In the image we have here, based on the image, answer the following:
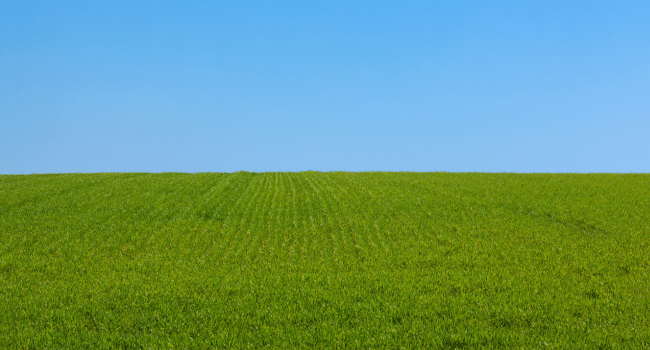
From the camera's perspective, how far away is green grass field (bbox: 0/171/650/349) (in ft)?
31.2

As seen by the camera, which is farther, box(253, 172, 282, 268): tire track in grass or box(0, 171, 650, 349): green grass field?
box(253, 172, 282, 268): tire track in grass

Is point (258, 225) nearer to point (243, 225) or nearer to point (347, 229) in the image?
point (243, 225)

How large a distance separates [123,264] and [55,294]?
344 cm

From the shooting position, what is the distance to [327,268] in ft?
48.8

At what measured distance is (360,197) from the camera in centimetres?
2792

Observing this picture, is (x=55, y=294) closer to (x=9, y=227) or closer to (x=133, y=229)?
(x=133, y=229)

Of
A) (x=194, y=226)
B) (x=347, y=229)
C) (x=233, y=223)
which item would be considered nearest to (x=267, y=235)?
(x=233, y=223)

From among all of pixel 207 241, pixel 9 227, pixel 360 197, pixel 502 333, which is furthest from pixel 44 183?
pixel 502 333

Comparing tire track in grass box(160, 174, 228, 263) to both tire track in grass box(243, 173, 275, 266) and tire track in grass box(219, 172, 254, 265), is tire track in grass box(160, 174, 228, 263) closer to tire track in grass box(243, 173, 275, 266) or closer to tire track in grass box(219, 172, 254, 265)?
tire track in grass box(219, 172, 254, 265)

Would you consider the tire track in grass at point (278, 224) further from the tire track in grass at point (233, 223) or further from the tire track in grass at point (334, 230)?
the tire track in grass at point (334, 230)

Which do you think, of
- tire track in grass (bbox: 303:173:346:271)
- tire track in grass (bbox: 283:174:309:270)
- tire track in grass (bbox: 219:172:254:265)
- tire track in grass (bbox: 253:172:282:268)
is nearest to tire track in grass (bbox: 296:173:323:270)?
tire track in grass (bbox: 283:174:309:270)

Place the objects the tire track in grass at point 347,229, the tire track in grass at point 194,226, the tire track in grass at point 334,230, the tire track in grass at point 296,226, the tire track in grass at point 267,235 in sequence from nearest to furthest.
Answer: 1. the tire track in grass at point 334,230
2. the tire track in grass at point 347,229
3. the tire track in grass at point 267,235
4. the tire track in grass at point 296,226
5. the tire track in grass at point 194,226

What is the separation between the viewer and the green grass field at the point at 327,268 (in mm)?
9516

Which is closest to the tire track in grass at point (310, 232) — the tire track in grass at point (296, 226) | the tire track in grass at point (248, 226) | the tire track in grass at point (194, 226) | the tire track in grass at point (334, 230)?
the tire track in grass at point (296, 226)
